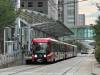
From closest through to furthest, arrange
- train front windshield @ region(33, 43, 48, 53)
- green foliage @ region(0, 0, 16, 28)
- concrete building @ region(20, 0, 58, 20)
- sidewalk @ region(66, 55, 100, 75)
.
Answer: sidewalk @ region(66, 55, 100, 75) < green foliage @ region(0, 0, 16, 28) < train front windshield @ region(33, 43, 48, 53) < concrete building @ region(20, 0, 58, 20)

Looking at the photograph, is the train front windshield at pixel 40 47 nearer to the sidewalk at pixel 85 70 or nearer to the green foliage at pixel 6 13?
the green foliage at pixel 6 13

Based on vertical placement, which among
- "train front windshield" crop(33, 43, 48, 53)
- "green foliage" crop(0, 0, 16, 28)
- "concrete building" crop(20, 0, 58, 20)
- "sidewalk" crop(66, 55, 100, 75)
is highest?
"concrete building" crop(20, 0, 58, 20)

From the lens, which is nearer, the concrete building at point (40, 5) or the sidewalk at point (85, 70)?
the sidewalk at point (85, 70)

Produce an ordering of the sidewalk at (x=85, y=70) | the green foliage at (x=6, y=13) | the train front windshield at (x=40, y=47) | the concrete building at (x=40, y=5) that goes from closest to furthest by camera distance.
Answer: the sidewalk at (x=85, y=70)
the green foliage at (x=6, y=13)
the train front windshield at (x=40, y=47)
the concrete building at (x=40, y=5)

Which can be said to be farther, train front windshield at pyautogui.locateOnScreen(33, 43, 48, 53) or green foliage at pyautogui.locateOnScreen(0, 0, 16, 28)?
train front windshield at pyautogui.locateOnScreen(33, 43, 48, 53)

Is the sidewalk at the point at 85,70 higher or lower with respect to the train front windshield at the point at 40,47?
lower

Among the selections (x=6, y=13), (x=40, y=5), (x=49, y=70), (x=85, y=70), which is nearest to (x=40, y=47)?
(x=6, y=13)

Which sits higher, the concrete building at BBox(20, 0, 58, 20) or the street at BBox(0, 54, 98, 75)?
the concrete building at BBox(20, 0, 58, 20)

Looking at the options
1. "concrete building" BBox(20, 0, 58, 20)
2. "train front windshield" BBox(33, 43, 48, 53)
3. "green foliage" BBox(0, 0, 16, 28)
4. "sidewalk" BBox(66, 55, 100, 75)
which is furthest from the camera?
"concrete building" BBox(20, 0, 58, 20)

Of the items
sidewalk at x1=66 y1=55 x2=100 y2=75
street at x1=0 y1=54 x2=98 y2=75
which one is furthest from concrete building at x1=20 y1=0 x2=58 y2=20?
street at x1=0 y1=54 x2=98 y2=75

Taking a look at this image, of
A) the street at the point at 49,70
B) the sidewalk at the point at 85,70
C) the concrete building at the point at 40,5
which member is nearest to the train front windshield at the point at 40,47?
the sidewalk at the point at 85,70

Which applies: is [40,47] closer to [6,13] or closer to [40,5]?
[6,13]

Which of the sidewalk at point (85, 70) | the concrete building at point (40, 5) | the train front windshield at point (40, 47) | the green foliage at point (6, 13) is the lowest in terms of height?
the sidewalk at point (85, 70)

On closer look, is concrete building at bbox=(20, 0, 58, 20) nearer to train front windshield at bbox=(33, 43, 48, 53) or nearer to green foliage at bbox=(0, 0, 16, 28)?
train front windshield at bbox=(33, 43, 48, 53)
